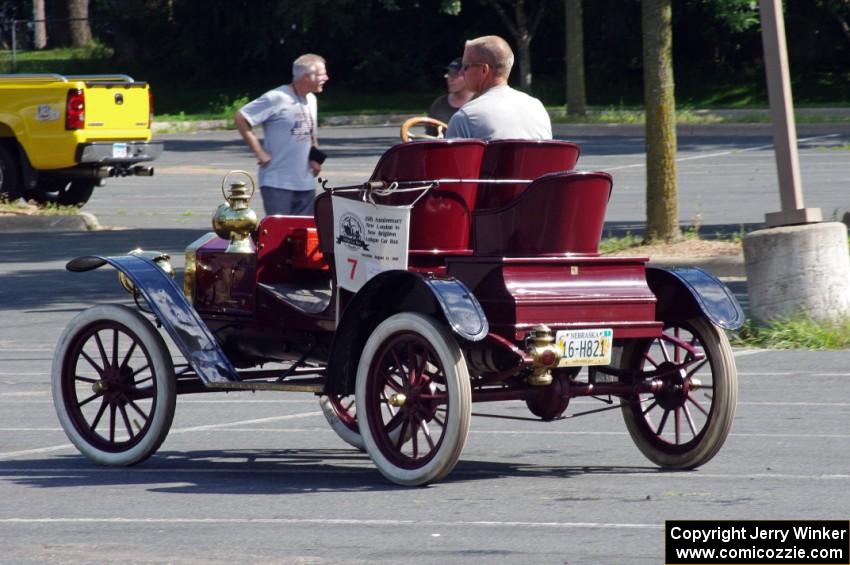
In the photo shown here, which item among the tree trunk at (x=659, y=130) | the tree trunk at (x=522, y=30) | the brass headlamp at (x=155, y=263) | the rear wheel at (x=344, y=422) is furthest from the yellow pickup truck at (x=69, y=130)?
the tree trunk at (x=522, y=30)

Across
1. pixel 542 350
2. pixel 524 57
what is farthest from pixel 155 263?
pixel 524 57

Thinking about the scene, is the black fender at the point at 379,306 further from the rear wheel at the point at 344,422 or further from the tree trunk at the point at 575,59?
the tree trunk at the point at 575,59

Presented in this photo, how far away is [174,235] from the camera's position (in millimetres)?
19734

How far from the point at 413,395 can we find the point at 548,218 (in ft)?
3.10

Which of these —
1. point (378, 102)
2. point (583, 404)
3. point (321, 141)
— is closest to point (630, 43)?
point (378, 102)

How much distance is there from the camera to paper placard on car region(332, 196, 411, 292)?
7121mm

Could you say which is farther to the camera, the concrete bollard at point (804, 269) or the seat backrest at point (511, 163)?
the concrete bollard at point (804, 269)

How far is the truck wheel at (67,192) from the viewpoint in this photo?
2294cm

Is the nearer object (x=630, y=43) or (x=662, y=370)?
(x=662, y=370)

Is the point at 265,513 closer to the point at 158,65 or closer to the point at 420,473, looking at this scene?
the point at 420,473

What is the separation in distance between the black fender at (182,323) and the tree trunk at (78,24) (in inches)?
2124

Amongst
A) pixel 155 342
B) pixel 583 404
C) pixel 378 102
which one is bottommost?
pixel 583 404

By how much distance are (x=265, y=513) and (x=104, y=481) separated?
1163 mm

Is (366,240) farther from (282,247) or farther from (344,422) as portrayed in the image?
(344,422)
